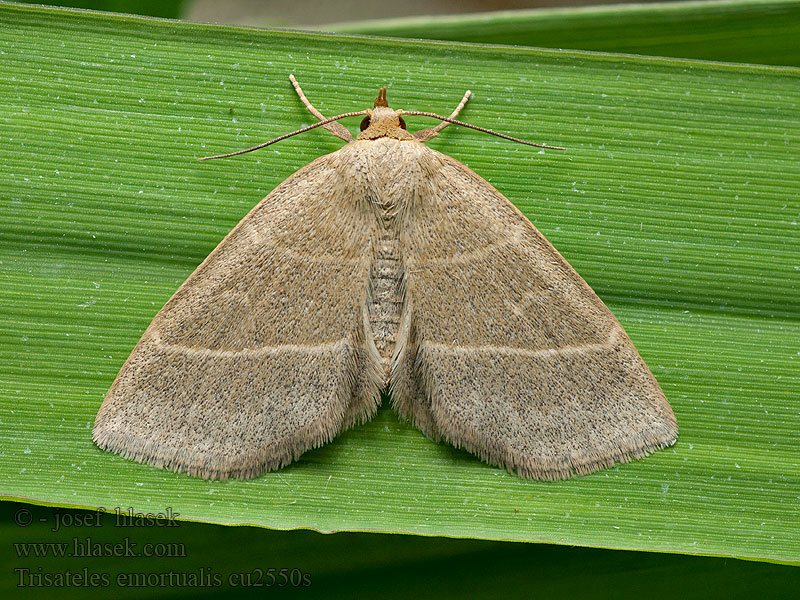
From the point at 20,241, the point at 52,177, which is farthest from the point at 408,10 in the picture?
the point at 20,241

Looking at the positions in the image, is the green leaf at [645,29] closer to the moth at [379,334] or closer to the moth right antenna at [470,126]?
the moth right antenna at [470,126]

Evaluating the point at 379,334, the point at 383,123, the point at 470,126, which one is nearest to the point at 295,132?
the point at 383,123

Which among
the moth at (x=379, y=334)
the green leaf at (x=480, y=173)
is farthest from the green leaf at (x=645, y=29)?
the moth at (x=379, y=334)

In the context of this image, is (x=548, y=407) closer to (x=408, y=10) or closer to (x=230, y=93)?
(x=230, y=93)

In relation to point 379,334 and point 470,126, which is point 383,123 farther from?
point 379,334

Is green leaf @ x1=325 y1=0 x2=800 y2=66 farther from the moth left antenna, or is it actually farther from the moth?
the moth

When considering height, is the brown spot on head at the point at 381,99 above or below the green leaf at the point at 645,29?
below
